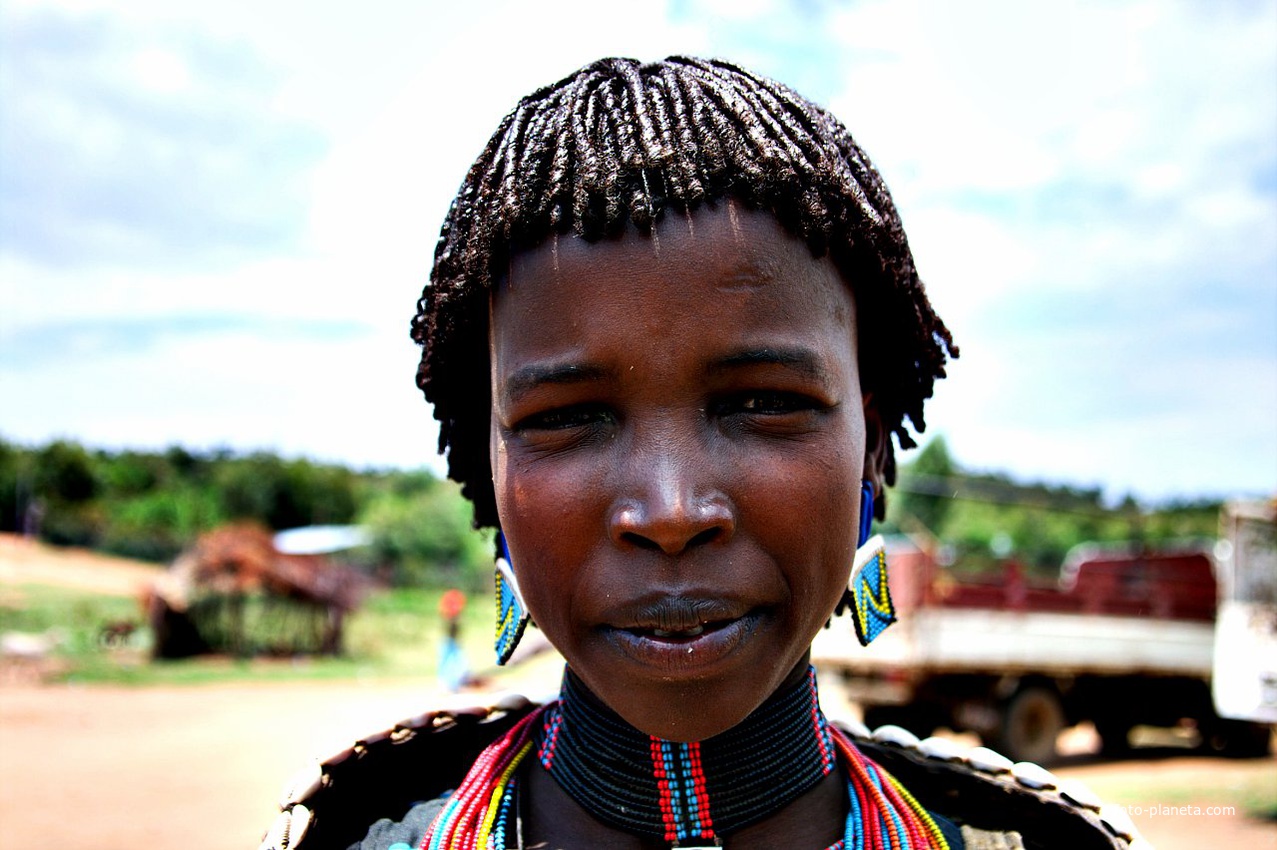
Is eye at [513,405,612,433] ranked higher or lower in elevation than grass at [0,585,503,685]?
higher

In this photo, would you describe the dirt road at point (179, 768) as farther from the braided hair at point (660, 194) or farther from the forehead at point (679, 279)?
the forehead at point (679, 279)

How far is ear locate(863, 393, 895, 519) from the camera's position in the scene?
1.89m

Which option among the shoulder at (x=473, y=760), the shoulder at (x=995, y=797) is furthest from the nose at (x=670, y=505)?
the shoulder at (x=995, y=797)

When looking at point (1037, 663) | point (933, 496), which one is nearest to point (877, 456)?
point (1037, 663)

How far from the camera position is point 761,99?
1.74 m

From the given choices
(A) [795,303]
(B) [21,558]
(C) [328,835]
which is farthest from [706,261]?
(B) [21,558]

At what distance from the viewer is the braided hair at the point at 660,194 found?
155 centimetres

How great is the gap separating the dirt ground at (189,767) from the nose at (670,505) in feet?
19.7

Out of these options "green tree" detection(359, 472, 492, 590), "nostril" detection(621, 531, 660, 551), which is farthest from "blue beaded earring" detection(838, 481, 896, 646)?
"green tree" detection(359, 472, 492, 590)

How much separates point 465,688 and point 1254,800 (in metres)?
9.01

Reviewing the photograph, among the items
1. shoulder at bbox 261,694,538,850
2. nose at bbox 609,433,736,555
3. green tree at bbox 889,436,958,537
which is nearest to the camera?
nose at bbox 609,433,736,555

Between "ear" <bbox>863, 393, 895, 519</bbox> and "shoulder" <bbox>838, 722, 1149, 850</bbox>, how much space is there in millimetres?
516

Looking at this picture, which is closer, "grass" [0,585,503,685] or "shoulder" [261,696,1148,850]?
"shoulder" [261,696,1148,850]

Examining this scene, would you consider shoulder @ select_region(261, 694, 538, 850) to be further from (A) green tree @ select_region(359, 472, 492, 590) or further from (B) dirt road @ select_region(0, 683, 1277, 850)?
(A) green tree @ select_region(359, 472, 492, 590)
